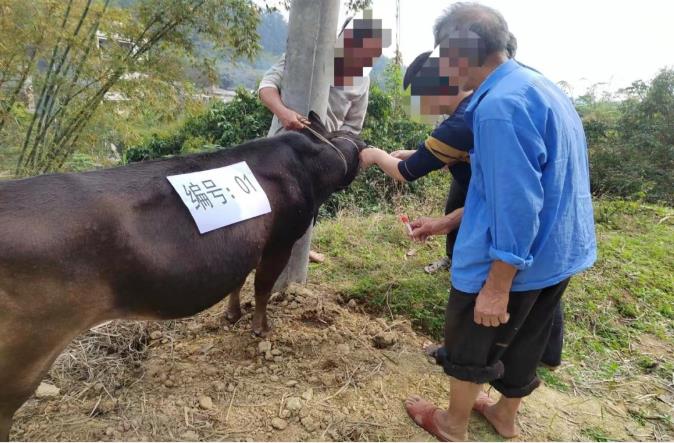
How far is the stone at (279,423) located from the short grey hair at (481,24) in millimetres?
2196

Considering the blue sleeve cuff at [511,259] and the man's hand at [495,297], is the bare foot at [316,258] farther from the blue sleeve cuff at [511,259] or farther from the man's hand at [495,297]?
the blue sleeve cuff at [511,259]

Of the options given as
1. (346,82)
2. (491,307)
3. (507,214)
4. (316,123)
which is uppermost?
(346,82)

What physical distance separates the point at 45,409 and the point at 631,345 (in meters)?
4.36

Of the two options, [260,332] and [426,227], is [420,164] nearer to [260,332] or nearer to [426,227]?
[426,227]

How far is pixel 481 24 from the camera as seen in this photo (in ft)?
5.99

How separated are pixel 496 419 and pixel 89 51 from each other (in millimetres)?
8196

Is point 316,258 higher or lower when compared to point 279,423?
higher

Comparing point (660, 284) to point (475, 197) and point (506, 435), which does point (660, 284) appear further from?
point (475, 197)

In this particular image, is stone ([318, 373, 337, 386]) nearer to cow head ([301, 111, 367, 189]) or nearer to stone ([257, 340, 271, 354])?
stone ([257, 340, 271, 354])

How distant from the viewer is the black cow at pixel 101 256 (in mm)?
1858

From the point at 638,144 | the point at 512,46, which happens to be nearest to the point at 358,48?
the point at 512,46

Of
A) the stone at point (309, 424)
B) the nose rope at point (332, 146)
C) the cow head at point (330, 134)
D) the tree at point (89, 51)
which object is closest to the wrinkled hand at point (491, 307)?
the stone at point (309, 424)

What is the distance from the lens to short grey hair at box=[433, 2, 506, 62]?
1.83 m

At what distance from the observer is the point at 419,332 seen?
144 inches
